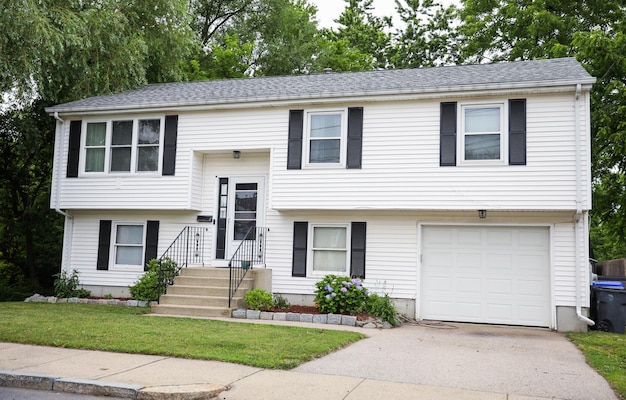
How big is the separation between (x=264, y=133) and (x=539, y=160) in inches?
246

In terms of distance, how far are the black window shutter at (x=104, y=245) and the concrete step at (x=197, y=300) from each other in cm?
321

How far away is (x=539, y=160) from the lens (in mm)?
11688

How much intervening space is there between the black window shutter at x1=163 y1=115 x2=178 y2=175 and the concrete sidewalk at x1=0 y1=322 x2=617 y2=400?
6.81 metres

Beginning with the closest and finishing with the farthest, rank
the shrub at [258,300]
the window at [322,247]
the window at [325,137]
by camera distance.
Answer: the shrub at [258,300], the window at [325,137], the window at [322,247]

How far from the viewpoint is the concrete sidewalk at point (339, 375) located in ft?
19.5

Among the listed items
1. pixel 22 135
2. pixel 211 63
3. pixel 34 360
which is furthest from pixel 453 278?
pixel 211 63

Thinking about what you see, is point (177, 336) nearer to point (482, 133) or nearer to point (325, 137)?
point (325, 137)

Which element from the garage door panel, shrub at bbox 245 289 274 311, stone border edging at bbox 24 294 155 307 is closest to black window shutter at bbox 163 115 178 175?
stone border edging at bbox 24 294 155 307

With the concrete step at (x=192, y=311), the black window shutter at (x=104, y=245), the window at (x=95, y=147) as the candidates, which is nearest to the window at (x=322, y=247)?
the concrete step at (x=192, y=311)

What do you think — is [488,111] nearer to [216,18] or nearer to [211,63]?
[211,63]

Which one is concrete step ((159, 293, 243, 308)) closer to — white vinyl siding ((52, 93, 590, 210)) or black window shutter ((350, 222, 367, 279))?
white vinyl siding ((52, 93, 590, 210))

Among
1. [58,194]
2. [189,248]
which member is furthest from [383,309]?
[58,194]

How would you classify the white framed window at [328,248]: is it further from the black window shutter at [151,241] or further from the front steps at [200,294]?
the black window shutter at [151,241]

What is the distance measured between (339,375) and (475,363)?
2204 millimetres
